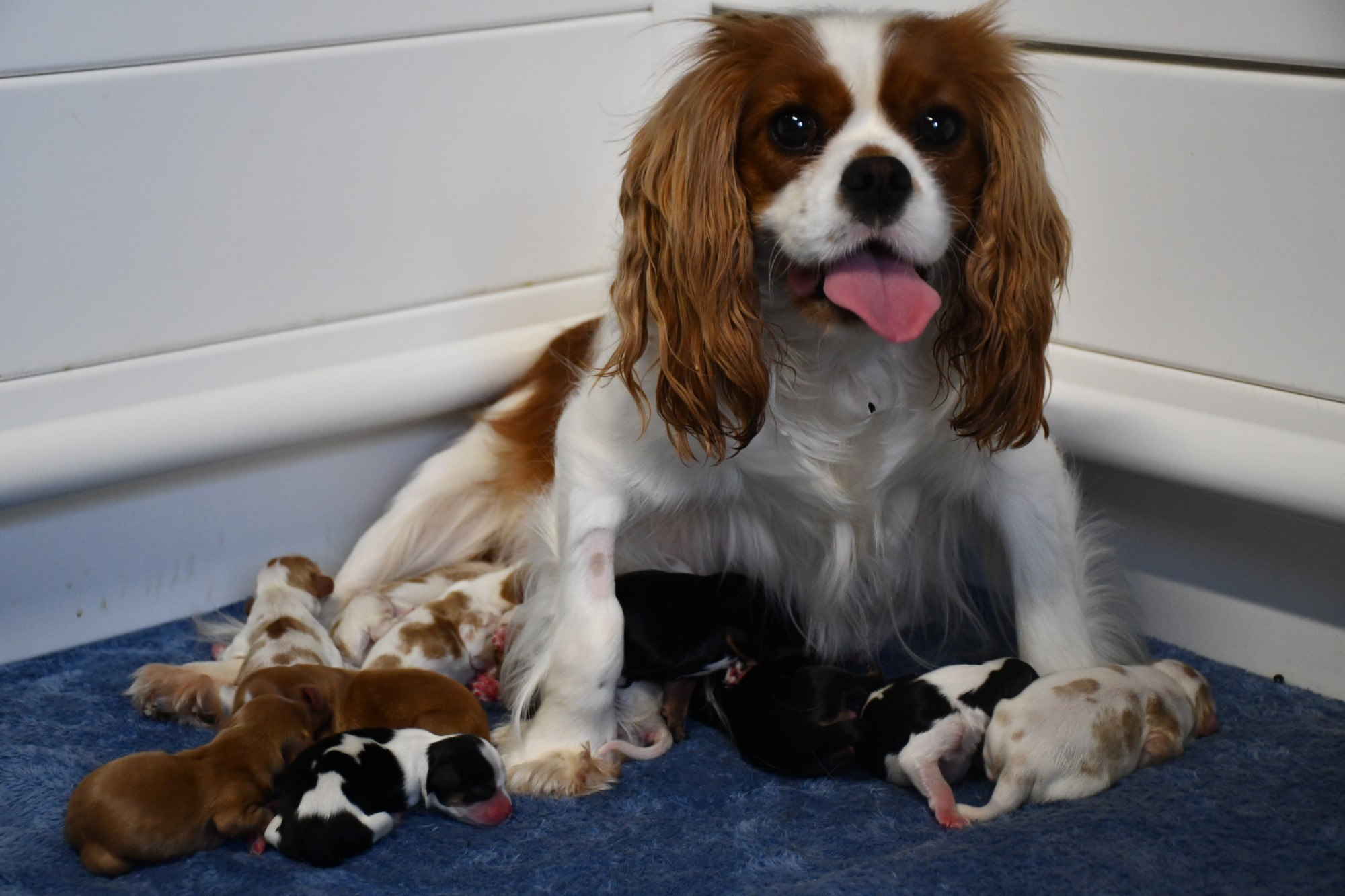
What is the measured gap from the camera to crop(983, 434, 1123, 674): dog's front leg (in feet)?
6.10

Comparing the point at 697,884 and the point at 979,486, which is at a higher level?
the point at 979,486

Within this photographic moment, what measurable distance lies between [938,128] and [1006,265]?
18 centimetres

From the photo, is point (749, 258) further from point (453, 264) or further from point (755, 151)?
point (453, 264)

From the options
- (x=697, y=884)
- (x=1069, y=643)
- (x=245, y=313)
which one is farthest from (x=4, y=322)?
(x=1069, y=643)

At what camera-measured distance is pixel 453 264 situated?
2.39 m

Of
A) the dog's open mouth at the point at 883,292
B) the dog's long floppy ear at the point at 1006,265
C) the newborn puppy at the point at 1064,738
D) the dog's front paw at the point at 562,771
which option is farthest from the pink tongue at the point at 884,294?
the dog's front paw at the point at 562,771

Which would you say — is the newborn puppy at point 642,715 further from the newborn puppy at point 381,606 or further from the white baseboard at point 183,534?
the white baseboard at point 183,534

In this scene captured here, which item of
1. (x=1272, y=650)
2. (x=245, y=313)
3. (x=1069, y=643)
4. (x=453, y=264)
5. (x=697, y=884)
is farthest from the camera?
(x=453, y=264)

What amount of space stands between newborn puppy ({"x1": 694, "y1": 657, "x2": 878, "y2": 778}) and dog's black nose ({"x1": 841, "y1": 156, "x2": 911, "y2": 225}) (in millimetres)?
591

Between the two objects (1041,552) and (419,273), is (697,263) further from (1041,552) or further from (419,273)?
(419,273)

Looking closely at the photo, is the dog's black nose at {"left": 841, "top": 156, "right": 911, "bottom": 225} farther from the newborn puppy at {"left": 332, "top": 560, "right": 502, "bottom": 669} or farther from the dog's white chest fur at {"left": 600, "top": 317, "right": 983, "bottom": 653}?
the newborn puppy at {"left": 332, "top": 560, "right": 502, "bottom": 669}

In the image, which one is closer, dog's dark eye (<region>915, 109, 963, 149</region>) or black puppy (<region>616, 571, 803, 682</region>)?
dog's dark eye (<region>915, 109, 963, 149</region>)

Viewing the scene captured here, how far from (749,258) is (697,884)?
0.72m

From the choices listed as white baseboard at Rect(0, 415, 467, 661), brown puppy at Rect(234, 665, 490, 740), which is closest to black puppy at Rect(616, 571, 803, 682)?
brown puppy at Rect(234, 665, 490, 740)
